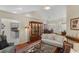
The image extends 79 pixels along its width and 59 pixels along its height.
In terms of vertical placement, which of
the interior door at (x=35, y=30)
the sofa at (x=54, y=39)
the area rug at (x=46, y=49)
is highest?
the interior door at (x=35, y=30)

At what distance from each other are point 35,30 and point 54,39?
36 cm

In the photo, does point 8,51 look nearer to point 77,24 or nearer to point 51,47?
point 51,47

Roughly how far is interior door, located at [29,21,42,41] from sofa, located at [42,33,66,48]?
9 centimetres

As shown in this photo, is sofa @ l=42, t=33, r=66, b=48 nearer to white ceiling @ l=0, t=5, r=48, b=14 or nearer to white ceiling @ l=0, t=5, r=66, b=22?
white ceiling @ l=0, t=5, r=66, b=22

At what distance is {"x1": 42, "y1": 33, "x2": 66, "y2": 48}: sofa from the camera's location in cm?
182

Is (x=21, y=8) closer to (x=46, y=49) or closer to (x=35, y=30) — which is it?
(x=35, y=30)

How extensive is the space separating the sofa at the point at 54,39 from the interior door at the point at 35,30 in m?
0.09

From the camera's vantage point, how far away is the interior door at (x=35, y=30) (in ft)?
6.01

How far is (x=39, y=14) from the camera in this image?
1.84m

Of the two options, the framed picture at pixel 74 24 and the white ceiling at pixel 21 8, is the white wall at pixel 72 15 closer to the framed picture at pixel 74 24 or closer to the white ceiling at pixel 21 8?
the framed picture at pixel 74 24

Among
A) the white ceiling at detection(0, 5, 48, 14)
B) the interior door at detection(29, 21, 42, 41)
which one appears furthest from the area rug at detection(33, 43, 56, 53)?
the white ceiling at detection(0, 5, 48, 14)

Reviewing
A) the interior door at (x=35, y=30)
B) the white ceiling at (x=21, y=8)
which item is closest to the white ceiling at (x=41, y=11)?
the white ceiling at (x=21, y=8)
